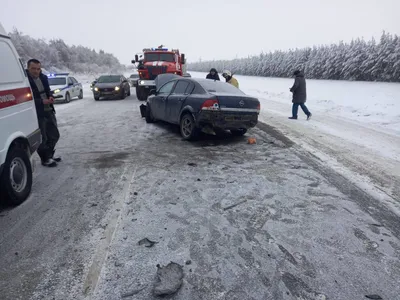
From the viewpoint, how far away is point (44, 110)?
5258mm

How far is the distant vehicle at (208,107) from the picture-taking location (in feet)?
21.7

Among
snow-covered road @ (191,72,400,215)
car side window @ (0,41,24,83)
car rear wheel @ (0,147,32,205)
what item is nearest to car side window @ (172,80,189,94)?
snow-covered road @ (191,72,400,215)

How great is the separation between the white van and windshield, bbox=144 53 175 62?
14.1 metres

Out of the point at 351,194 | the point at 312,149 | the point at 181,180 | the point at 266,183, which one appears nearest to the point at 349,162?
the point at 312,149

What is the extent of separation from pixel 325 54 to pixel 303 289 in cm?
4192

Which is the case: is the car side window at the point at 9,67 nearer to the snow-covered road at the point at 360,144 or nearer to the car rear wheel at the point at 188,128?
the car rear wheel at the point at 188,128

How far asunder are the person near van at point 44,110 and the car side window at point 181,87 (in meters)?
3.37

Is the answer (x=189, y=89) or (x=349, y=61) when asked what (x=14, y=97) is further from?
(x=349, y=61)

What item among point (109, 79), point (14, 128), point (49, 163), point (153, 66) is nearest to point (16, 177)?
point (14, 128)

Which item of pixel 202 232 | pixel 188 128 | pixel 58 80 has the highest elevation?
pixel 58 80

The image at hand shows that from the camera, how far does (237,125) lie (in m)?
6.89

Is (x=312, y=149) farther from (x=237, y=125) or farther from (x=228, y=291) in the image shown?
(x=228, y=291)

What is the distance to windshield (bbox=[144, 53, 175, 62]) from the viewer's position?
57.9ft

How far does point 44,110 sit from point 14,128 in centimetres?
164
